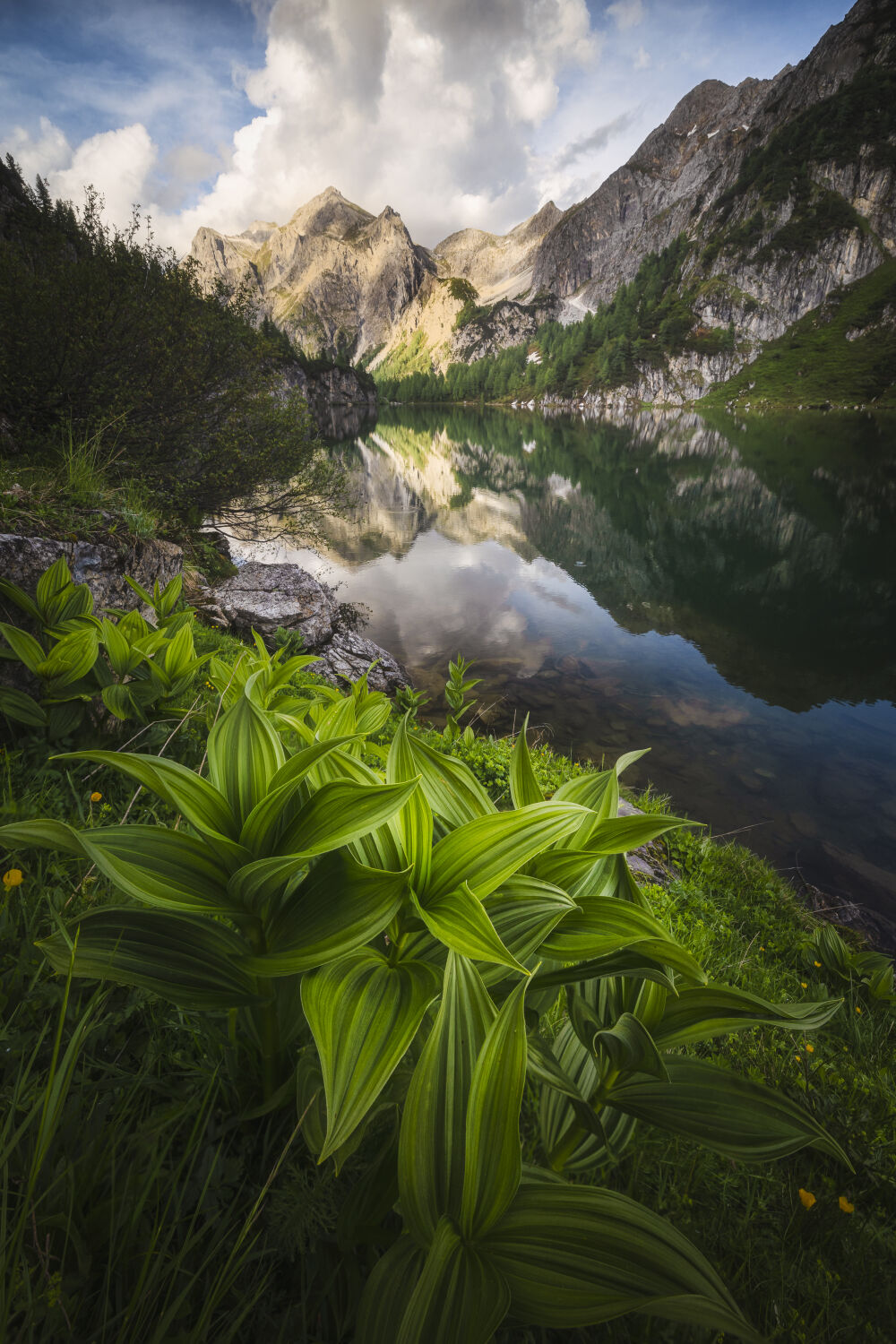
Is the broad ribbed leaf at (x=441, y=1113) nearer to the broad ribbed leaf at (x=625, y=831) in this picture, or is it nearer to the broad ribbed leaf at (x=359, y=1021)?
the broad ribbed leaf at (x=359, y=1021)

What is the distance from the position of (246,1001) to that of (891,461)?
154 ft

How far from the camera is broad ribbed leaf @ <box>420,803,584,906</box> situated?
124 centimetres

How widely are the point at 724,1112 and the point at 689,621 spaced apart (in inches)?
596

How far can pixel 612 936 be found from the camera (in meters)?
1.23

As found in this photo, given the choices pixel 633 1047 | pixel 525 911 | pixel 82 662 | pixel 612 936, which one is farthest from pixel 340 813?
pixel 82 662

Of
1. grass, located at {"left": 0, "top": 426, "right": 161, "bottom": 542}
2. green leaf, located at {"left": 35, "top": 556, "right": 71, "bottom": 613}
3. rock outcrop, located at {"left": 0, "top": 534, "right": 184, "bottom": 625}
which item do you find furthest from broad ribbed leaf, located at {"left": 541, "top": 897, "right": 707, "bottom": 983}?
grass, located at {"left": 0, "top": 426, "right": 161, "bottom": 542}

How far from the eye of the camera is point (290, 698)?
3061mm

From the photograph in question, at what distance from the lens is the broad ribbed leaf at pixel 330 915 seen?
42.7 inches

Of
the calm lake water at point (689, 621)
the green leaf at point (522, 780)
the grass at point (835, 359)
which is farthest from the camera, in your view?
the grass at point (835, 359)

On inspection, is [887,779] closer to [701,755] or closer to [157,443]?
[701,755]

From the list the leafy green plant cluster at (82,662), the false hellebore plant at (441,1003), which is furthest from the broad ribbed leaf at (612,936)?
the leafy green plant cluster at (82,662)

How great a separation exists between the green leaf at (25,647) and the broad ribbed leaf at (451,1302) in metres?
3.20

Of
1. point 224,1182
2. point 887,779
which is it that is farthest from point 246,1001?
point 887,779

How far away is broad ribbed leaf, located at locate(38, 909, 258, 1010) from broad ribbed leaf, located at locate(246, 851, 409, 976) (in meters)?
0.09
